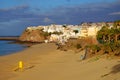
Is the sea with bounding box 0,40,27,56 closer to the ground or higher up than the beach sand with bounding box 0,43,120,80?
closer to the ground

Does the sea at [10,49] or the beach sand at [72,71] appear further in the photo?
the sea at [10,49]

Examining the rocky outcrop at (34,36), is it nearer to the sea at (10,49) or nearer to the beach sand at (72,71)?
the sea at (10,49)

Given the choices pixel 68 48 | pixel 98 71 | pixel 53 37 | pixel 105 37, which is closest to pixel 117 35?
pixel 105 37

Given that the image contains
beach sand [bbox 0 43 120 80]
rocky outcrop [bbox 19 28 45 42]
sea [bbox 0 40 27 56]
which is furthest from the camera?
rocky outcrop [bbox 19 28 45 42]

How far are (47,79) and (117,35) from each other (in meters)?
22.6

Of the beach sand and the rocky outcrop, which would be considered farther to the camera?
the rocky outcrop

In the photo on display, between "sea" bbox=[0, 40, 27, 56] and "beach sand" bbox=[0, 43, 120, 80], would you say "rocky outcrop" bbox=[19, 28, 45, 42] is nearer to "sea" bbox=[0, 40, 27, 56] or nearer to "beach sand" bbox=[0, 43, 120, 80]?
"sea" bbox=[0, 40, 27, 56]

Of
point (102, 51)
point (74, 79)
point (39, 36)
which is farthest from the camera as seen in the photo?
point (39, 36)

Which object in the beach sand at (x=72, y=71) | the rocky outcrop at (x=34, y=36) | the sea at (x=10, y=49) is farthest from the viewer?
the rocky outcrop at (x=34, y=36)

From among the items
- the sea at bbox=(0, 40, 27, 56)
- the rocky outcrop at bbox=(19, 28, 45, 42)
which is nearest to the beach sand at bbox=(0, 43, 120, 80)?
the sea at bbox=(0, 40, 27, 56)

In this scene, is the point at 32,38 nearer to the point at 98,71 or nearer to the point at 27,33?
the point at 27,33

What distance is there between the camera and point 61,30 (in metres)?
103

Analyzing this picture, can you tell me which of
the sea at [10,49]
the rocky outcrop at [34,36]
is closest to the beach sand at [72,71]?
the sea at [10,49]

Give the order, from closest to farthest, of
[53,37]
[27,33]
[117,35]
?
[117,35]
[53,37]
[27,33]
